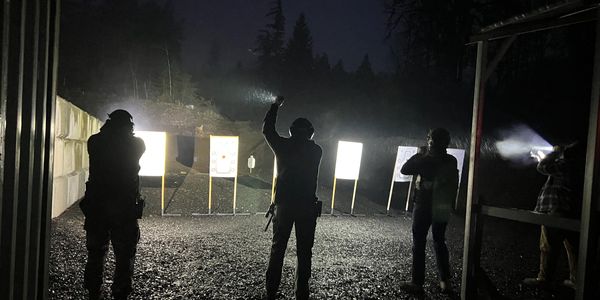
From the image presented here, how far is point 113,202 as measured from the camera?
3.73 metres

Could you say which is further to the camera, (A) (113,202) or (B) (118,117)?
(B) (118,117)

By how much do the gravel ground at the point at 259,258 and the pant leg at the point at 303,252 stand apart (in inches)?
18.3

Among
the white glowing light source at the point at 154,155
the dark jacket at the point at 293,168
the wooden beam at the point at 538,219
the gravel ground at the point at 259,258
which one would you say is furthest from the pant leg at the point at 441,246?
the white glowing light source at the point at 154,155

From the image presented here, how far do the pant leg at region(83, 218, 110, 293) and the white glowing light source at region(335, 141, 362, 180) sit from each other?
7.77 meters

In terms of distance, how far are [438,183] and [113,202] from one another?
3.62m

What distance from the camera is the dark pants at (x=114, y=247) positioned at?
3719 mm

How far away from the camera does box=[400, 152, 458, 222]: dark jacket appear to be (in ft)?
14.9

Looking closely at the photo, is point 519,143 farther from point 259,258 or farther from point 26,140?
point 26,140

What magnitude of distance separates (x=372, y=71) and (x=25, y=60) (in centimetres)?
3941

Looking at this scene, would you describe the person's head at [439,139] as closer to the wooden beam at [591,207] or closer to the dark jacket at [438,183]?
the dark jacket at [438,183]

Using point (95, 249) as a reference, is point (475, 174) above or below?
above

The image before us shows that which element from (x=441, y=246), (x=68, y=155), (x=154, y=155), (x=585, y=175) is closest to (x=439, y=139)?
(x=441, y=246)

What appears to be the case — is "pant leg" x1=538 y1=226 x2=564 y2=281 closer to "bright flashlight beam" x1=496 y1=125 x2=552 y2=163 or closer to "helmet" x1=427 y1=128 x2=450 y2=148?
"helmet" x1=427 y1=128 x2=450 y2=148

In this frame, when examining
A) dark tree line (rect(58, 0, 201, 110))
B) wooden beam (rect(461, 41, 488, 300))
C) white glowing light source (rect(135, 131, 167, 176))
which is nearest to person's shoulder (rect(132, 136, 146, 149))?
wooden beam (rect(461, 41, 488, 300))
